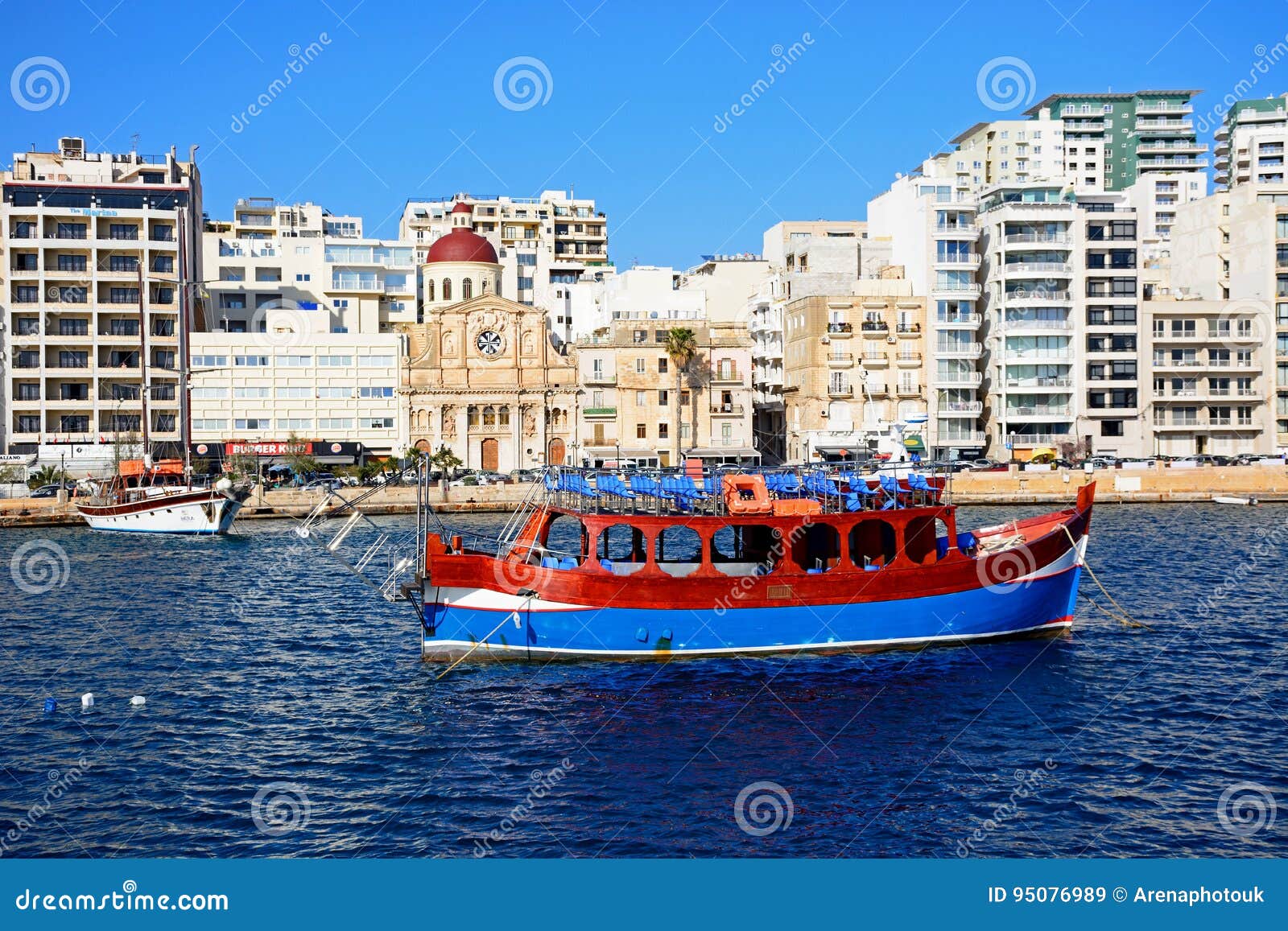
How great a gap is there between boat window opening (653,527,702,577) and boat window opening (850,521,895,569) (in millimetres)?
4417

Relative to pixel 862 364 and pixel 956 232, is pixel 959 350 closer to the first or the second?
pixel 862 364

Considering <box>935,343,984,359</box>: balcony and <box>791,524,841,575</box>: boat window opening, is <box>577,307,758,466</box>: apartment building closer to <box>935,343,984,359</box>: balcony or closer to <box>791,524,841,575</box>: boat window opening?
<box>935,343,984,359</box>: balcony

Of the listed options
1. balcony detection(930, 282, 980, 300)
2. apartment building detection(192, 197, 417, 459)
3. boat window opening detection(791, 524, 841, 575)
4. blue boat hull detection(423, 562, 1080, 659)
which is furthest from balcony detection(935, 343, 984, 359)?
blue boat hull detection(423, 562, 1080, 659)

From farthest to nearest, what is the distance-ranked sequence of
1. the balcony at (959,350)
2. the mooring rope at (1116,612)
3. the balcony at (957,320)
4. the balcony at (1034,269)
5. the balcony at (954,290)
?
the balcony at (959,350) → the balcony at (957,320) → the balcony at (954,290) → the balcony at (1034,269) → the mooring rope at (1116,612)

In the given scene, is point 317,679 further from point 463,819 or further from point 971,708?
point 971,708

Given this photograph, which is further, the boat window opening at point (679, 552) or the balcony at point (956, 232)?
the balcony at point (956, 232)

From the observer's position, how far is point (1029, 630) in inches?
1476

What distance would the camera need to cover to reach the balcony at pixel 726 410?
337 ft

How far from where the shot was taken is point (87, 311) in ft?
332

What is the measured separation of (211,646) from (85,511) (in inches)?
1680

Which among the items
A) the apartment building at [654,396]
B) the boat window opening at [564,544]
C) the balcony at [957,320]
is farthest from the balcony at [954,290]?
the boat window opening at [564,544]

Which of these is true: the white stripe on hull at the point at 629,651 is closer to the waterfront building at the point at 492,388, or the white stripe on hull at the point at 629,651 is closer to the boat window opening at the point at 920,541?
the boat window opening at the point at 920,541

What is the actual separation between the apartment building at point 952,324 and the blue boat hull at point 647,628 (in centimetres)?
6534

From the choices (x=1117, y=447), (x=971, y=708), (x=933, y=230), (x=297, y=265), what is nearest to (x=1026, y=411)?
(x=1117, y=447)
